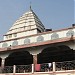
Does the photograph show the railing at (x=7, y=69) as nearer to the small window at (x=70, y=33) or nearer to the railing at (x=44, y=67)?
the railing at (x=44, y=67)

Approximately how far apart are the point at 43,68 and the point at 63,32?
14.3ft

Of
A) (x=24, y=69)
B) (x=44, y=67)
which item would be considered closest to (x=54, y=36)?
(x=44, y=67)

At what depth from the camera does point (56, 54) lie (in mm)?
24531

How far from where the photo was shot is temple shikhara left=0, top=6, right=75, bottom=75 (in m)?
20.3

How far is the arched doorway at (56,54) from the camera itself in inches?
930

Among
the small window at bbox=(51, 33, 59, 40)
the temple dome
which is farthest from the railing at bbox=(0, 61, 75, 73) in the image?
the temple dome

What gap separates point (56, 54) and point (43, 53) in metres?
1.46

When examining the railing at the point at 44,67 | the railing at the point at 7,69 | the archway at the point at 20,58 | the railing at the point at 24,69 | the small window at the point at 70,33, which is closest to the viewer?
the railing at the point at 44,67

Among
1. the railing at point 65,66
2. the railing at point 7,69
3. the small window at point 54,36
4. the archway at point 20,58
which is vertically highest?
the small window at point 54,36

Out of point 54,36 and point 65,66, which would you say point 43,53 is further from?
point 65,66

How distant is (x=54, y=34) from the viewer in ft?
76.6

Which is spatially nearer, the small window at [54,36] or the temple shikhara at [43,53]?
the temple shikhara at [43,53]

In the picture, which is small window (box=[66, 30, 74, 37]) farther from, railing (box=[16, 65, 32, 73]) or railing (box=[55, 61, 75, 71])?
railing (box=[16, 65, 32, 73])

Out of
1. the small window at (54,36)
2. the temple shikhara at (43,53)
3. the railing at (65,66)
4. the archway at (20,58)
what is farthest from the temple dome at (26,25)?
the railing at (65,66)
